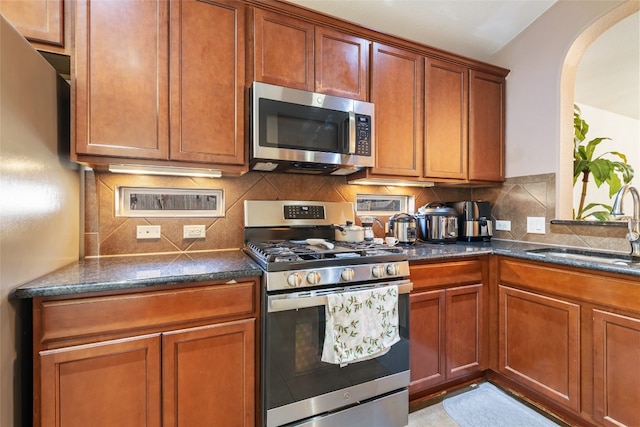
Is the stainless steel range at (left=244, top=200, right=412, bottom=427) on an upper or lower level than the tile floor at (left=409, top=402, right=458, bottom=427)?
upper

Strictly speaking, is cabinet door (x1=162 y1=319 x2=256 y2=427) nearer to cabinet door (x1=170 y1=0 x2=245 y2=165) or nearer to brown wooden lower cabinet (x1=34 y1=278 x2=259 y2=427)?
brown wooden lower cabinet (x1=34 y1=278 x2=259 y2=427)

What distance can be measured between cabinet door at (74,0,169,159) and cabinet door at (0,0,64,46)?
8cm

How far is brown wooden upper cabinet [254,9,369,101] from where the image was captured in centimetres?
166

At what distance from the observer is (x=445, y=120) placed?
2.22 m

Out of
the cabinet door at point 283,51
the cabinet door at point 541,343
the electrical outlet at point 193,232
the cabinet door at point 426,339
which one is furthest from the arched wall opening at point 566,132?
the electrical outlet at point 193,232

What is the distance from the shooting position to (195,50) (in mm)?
1516

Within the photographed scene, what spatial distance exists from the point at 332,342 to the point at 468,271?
1098 mm

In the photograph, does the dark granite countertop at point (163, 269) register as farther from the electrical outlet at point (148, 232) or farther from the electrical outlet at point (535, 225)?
the electrical outlet at point (535, 225)

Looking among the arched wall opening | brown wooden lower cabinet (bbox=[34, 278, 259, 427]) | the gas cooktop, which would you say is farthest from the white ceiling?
brown wooden lower cabinet (bbox=[34, 278, 259, 427])

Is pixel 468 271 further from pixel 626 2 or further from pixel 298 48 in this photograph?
pixel 626 2

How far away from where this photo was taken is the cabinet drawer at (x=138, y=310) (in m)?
1.03

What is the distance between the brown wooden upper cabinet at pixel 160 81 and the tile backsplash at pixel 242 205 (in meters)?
0.33

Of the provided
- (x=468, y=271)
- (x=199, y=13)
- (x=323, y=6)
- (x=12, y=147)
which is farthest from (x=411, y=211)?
(x=12, y=147)

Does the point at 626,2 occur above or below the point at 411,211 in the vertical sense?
above
